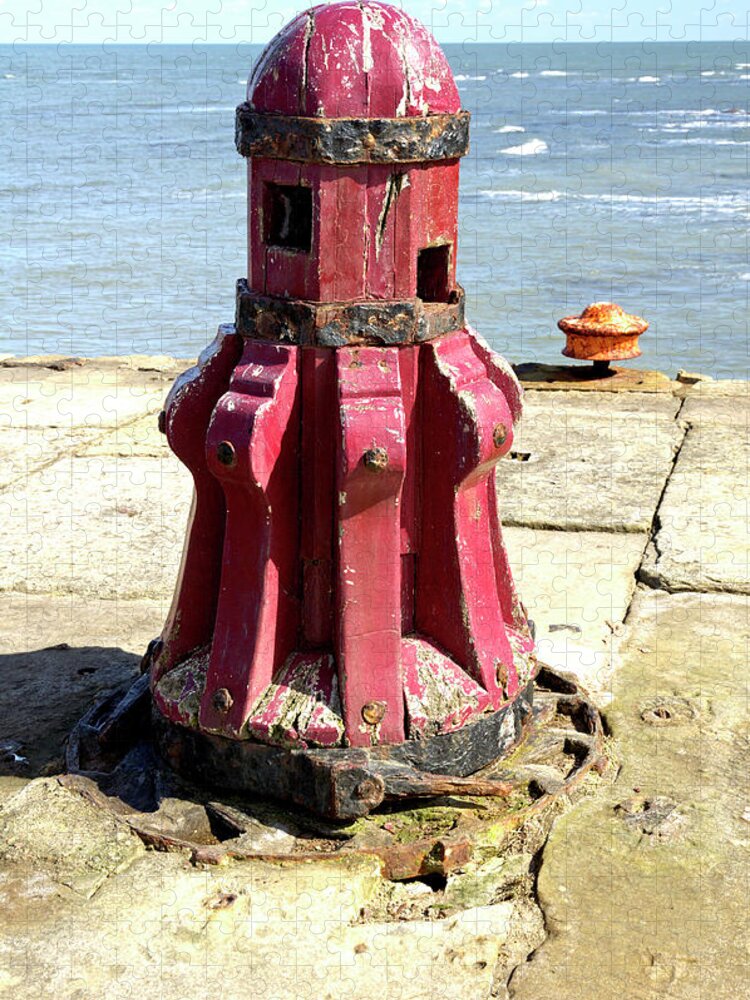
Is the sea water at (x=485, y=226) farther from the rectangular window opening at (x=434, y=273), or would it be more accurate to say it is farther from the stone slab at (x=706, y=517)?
the rectangular window opening at (x=434, y=273)

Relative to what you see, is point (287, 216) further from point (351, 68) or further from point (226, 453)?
point (226, 453)

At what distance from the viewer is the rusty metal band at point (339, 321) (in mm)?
3699

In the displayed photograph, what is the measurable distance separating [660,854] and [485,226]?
20.8 meters

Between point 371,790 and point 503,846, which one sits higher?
point 371,790

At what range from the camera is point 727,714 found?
14.4ft

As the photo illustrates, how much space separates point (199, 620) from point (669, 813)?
53.9 inches

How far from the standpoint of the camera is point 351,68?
3.57 meters

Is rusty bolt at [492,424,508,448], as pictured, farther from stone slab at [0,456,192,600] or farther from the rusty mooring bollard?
the rusty mooring bollard

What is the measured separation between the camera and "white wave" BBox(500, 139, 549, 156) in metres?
41.8

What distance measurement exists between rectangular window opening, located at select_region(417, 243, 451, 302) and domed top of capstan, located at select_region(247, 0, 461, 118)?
391mm

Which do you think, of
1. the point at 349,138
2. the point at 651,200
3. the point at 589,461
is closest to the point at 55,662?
the point at 349,138

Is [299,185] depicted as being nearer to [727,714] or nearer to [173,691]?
[173,691]

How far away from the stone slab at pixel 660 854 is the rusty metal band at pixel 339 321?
1.32m

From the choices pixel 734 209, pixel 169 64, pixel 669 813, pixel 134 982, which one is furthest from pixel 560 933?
pixel 169 64
